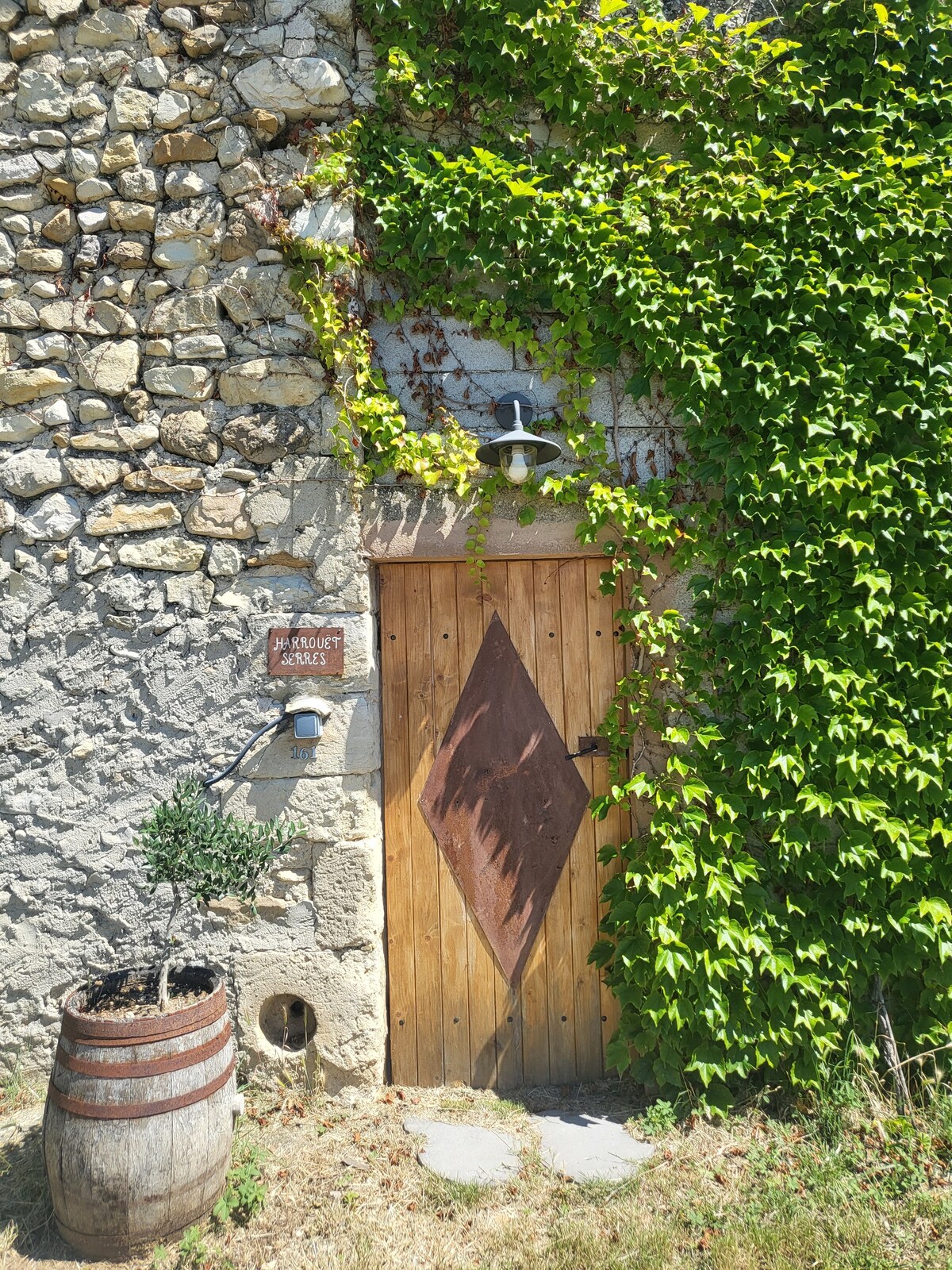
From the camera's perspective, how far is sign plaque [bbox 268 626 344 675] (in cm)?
287

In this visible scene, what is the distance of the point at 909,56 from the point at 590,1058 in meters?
3.86

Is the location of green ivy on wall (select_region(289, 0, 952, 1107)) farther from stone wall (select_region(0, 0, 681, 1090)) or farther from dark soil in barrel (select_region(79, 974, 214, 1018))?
dark soil in barrel (select_region(79, 974, 214, 1018))

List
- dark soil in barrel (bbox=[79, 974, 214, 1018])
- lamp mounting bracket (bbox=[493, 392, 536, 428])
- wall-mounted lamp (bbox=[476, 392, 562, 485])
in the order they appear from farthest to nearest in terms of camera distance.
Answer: lamp mounting bracket (bbox=[493, 392, 536, 428])
wall-mounted lamp (bbox=[476, 392, 562, 485])
dark soil in barrel (bbox=[79, 974, 214, 1018])

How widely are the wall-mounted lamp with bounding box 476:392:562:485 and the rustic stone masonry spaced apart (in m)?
0.55

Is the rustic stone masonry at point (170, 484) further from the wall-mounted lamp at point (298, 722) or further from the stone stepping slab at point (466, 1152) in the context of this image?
the stone stepping slab at point (466, 1152)

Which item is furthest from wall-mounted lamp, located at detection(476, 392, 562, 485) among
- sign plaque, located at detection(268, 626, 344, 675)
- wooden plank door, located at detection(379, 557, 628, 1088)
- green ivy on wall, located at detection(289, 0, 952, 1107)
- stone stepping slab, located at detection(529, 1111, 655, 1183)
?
stone stepping slab, located at detection(529, 1111, 655, 1183)

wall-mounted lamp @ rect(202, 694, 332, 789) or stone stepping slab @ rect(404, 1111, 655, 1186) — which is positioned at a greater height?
wall-mounted lamp @ rect(202, 694, 332, 789)

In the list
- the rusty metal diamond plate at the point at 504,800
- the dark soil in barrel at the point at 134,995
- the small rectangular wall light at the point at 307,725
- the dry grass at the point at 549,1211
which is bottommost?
the dry grass at the point at 549,1211

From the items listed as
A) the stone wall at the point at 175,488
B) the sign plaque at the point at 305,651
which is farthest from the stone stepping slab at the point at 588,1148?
the sign plaque at the point at 305,651

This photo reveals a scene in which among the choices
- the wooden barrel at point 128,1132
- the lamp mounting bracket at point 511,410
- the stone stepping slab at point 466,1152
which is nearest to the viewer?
the wooden barrel at point 128,1132

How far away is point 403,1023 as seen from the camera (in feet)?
9.92

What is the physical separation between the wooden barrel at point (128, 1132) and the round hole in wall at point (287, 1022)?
0.64 m

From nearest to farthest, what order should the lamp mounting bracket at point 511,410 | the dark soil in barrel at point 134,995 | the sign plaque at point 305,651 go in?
1. the dark soil in barrel at point 134,995
2. the sign plaque at point 305,651
3. the lamp mounting bracket at point 511,410

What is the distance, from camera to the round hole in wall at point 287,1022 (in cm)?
285
